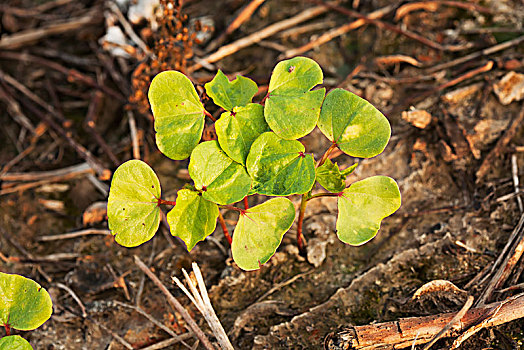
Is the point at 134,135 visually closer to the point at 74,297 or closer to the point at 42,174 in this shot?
the point at 42,174

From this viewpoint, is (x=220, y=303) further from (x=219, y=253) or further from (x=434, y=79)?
(x=434, y=79)

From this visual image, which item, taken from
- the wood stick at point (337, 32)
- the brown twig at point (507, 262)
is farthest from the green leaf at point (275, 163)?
the wood stick at point (337, 32)

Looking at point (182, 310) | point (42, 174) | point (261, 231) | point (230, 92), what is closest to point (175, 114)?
point (230, 92)

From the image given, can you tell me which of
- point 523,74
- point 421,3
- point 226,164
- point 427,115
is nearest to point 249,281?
point 226,164

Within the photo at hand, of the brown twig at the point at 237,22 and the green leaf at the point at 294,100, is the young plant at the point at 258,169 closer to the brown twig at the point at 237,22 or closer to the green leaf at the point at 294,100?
the green leaf at the point at 294,100

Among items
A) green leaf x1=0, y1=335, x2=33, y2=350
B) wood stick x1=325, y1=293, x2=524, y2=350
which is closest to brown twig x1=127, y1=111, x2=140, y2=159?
green leaf x1=0, y1=335, x2=33, y2=350
